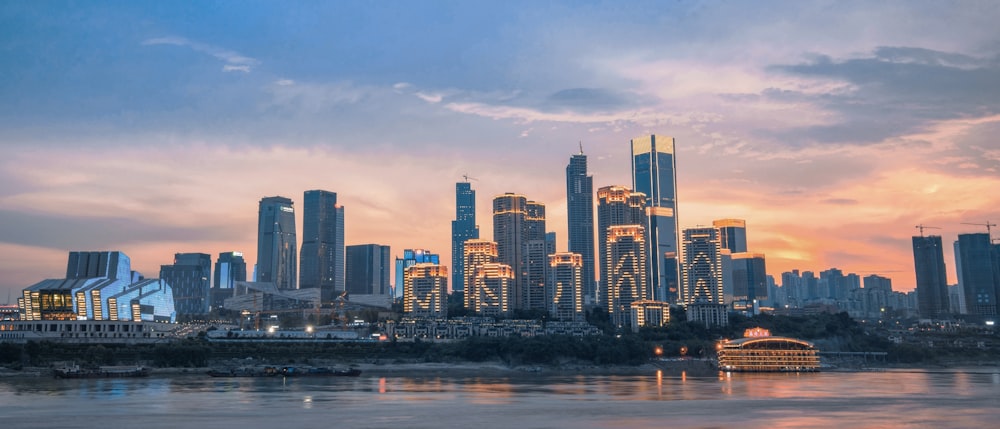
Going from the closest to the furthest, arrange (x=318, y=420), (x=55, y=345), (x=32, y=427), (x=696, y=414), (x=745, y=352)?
(x=32, y=427), (x=318, y=420), (x=696, y=414), (x=55, y=345), (x=745, y=352)

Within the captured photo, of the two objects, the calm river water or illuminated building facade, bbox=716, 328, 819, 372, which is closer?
the calm river water

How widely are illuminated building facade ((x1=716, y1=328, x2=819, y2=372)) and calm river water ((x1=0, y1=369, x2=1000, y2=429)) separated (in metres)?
57.2

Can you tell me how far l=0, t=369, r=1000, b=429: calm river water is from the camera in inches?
2918

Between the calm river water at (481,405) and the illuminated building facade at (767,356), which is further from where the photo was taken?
the illuminated building facade at (767,356)

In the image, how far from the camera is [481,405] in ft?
297

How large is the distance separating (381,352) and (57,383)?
3171 inches

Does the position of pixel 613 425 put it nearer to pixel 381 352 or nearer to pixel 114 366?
pixel 114 366

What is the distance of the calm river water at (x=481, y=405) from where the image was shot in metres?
74.1

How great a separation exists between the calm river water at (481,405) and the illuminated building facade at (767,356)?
5720 centimetres

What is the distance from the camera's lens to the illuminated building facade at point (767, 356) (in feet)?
625

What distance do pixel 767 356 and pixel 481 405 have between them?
12051cm

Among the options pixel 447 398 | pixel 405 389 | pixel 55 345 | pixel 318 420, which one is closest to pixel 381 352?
pixel 55 345

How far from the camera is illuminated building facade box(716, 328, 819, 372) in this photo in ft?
625

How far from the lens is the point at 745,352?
19275 cm
